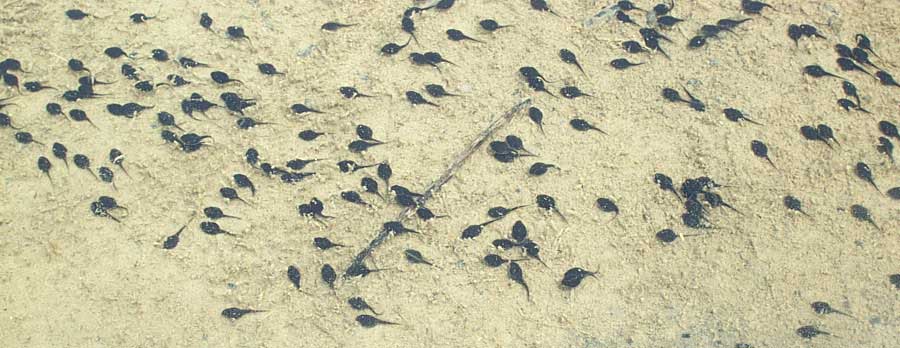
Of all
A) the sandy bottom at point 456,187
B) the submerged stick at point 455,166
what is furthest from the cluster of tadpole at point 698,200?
the submerged stick at point 455,166

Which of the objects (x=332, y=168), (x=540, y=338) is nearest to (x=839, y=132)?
(x=540, y=338)

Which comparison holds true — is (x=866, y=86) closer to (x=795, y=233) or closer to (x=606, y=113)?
(x=795, y=233)

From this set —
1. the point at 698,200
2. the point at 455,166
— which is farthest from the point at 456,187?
the point at 698,200

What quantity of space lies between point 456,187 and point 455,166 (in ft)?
0.68

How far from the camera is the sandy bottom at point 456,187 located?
5.84 m

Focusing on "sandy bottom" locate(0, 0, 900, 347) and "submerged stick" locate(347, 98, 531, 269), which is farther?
"submerged stick" locate(347, 98, 531, 269)

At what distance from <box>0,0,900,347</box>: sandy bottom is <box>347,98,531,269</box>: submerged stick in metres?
0.06

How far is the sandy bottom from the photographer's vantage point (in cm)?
584

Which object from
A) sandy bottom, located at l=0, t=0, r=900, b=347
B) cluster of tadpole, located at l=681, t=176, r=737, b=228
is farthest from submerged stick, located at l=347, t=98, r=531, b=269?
cluster of tadpole, located at l=681, t=176, r=737, b=228

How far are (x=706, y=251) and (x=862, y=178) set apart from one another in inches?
65.6

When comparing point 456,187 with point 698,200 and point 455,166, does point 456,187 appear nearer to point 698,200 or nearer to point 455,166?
point 455,166

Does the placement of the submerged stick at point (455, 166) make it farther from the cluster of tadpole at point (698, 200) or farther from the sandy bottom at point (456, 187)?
the cluster of tadpole at point (698, 200)

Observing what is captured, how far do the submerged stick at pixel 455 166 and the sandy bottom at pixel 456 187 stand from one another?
0.06 m

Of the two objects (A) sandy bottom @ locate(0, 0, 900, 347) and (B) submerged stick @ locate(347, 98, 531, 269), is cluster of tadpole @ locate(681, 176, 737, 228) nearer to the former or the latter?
(A) sandy bottom @ locate(0, 0, 900, 347)
